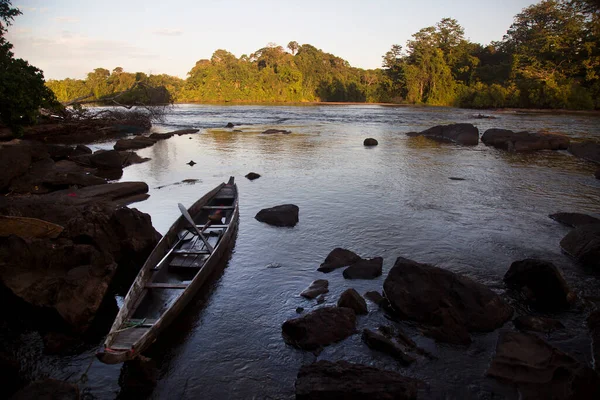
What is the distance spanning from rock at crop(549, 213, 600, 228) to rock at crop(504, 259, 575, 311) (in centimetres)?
514

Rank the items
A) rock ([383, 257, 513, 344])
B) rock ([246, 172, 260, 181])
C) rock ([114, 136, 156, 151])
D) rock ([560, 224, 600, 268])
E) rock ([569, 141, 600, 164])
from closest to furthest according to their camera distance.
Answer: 1. rock ([383, 257, 513, 344])
2. rock ([560, 224, 600, 268])
3. rock ([246, 172, 260, 181])
4. rock ([569, 141, 600, 164])
5. rock ([114, 136, 156, 151])

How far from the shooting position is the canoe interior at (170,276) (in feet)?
18.6

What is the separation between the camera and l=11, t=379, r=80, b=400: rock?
4.63 meters

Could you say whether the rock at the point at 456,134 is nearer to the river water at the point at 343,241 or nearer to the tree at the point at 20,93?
the river water at the point at 343,241

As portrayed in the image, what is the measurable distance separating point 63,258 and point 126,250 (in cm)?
155

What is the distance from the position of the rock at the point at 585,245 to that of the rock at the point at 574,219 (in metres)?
2.07

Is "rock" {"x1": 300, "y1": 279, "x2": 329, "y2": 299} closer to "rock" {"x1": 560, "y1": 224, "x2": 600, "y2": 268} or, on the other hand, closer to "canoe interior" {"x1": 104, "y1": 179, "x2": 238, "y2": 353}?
"canoe interior" {"x1": 104, "y1": 179, "x2": 238, "y2": 353}

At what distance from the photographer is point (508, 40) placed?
283 feet

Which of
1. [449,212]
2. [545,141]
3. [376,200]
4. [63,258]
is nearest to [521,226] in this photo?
[449,212]

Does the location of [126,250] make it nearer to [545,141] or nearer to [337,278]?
[337,278]

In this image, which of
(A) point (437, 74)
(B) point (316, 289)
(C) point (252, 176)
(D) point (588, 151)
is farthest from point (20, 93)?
(A) point (437, 74)

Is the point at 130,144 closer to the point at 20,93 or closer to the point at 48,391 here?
the point at 20,93

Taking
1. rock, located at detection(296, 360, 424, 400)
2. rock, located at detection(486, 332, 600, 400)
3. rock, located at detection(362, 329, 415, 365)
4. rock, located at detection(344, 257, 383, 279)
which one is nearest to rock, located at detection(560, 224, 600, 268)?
rock, located at detection(486, 332, 600, 400)

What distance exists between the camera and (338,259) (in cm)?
900
